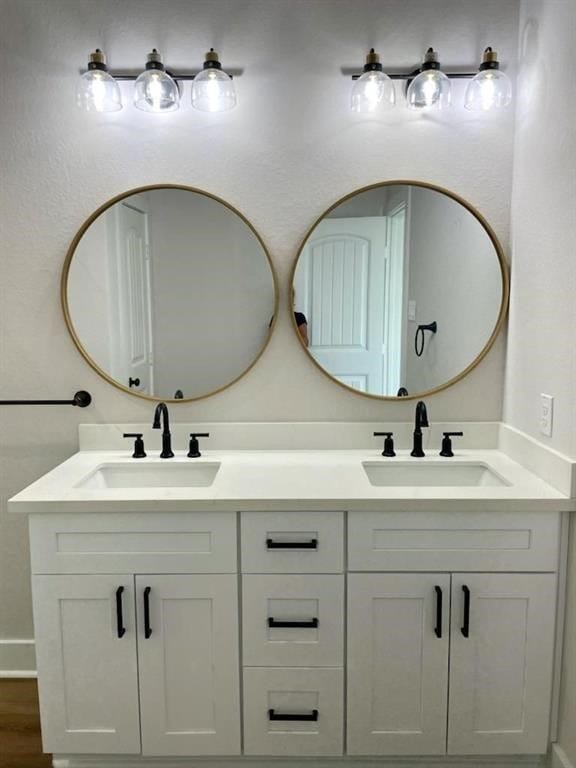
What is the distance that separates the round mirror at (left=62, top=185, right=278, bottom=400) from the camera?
6.64 feet

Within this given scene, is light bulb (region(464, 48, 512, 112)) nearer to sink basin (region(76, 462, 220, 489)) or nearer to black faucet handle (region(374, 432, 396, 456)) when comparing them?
black faucet handle (region(374, 432, 396, 456))

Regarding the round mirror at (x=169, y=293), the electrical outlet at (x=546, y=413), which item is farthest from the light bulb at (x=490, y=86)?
the electrical outlet at (x=546, y=413)

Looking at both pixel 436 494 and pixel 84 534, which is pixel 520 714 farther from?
pixel 84 534

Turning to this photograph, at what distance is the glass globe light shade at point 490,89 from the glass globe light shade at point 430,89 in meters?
0.08

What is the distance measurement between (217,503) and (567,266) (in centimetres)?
120

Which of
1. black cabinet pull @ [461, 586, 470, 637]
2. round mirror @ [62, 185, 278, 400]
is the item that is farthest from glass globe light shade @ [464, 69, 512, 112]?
black cabinet pull @ [461, 586, 470, 637]

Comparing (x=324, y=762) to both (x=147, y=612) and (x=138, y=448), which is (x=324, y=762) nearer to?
(x=147, y=612)

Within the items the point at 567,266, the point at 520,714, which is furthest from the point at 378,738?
the point at 567,266

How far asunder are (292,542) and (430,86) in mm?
1564

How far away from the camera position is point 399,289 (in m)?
2.03

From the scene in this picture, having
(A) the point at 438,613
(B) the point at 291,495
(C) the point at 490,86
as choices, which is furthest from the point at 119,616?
A: (C) the point at 490,86

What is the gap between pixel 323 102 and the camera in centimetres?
199

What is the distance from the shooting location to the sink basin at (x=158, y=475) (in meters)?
1.94

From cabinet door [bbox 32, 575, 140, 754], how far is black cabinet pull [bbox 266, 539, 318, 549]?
0.42 metres
